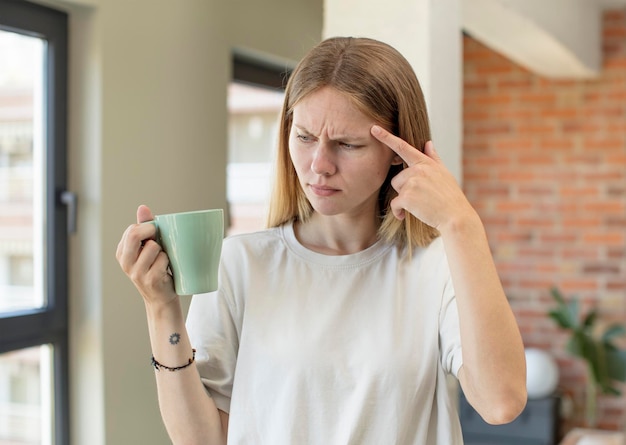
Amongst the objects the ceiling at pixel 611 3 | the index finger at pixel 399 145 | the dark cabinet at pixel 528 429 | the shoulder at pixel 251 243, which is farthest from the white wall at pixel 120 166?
the ceiling at pixel 611 3

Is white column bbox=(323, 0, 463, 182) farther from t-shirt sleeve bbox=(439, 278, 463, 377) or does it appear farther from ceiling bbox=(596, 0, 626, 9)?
ceiling bbox=(596, 0, 626, 9)

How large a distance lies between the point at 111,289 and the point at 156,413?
1.41 feet

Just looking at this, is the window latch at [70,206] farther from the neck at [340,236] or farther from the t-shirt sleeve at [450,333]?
the t-shirt sleeve at [450,333]

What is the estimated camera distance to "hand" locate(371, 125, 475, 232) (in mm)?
1102

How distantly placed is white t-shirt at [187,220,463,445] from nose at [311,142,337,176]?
0.56ft

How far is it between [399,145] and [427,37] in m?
1.04

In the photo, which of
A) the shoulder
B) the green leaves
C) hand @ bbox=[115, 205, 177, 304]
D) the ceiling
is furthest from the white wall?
the ceiling

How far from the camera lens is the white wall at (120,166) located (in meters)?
2.26

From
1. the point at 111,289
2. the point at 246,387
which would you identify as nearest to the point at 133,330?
the point at 111,289

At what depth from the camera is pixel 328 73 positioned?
3.82ft

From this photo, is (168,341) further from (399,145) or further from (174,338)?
(399,145)

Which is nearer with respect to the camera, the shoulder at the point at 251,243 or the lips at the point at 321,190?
the lips at the point at 321,190

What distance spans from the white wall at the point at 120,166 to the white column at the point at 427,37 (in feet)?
1.81

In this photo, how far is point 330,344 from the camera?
1188mm
